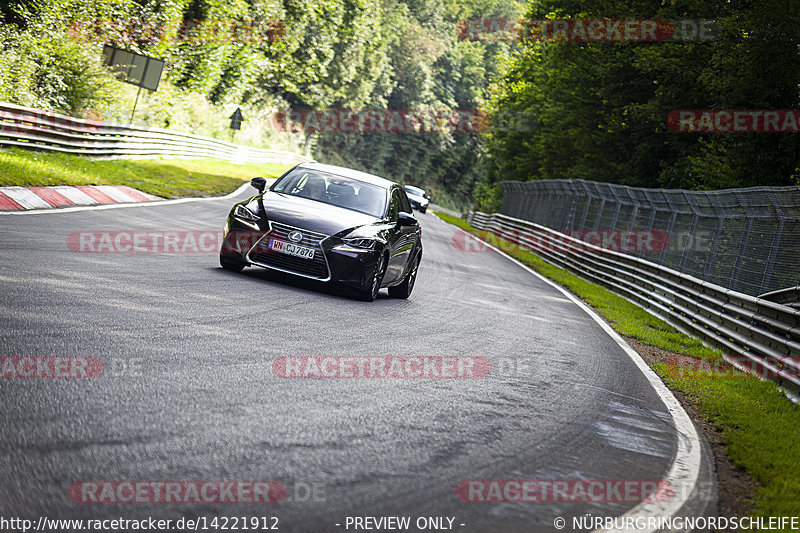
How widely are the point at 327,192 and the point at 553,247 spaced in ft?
58.1

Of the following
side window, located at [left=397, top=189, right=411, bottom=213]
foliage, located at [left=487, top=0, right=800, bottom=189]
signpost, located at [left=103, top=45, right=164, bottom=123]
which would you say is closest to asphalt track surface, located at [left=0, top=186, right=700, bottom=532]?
side window, located at [left=397, top=189, right=411, bottom=213]

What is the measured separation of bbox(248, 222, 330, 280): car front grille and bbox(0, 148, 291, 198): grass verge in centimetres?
639

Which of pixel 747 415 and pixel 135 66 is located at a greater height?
pixel 135 66

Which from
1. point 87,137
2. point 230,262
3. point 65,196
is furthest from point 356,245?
point 87,137

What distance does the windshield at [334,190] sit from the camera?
37.9ft

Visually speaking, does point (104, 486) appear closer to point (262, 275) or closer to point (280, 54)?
point (262, 275)

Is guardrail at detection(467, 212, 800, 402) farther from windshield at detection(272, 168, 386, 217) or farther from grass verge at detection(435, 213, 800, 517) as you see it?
windshield at detection(272, 168, 386, 217)

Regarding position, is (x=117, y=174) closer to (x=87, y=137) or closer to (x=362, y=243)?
(x=87, y=137)

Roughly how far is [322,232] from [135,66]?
78.6 feet

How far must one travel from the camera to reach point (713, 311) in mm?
12906

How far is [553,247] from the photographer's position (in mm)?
28375

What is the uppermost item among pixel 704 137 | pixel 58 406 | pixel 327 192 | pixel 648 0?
pixel 648 0

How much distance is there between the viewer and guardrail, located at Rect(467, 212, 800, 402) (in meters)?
9.72

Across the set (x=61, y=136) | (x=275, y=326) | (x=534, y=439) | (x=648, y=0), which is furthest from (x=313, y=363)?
(x=648, y=0)
